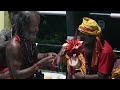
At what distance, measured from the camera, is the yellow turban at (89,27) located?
11.6 ft

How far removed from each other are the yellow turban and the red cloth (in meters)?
0.17

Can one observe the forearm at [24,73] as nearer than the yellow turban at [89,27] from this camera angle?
No

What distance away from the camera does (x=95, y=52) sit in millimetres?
3594

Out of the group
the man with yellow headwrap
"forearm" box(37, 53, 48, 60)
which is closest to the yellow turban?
the man with yellow headwrap

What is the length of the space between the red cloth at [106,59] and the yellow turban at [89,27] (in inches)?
6.7

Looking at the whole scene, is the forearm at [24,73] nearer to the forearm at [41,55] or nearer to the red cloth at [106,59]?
the forearm at [41,55]

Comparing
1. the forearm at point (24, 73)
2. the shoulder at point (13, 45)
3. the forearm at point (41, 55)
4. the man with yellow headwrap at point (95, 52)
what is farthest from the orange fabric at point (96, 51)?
the shoulder at point (13, 45)

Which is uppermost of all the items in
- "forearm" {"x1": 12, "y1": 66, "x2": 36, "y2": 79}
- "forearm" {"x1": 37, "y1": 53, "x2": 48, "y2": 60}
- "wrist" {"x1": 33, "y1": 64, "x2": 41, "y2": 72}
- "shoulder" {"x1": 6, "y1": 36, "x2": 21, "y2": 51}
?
"shoulder" {"x1": 6, "y1": 36, "x2": 21, "y2": 51}

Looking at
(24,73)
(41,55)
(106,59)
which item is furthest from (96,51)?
(24,73)

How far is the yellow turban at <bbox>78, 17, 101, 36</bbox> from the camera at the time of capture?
139 inches

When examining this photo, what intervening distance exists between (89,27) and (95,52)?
0.31m

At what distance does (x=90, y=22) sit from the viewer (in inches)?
140

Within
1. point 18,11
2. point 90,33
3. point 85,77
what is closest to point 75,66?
point 85,77

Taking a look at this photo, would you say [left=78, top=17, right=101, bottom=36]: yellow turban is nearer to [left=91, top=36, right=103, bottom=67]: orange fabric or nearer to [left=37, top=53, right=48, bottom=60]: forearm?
[left=91, top=36, right=103, bottom=67]: orange fabric
